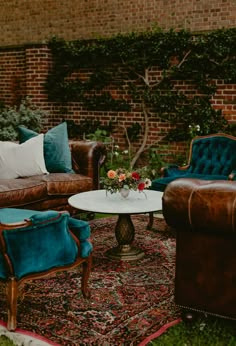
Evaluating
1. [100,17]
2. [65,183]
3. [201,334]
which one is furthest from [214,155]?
[100,17]

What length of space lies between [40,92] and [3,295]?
5.77 meters

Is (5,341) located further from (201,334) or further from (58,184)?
(58,184)

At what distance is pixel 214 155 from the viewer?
5.88 metres

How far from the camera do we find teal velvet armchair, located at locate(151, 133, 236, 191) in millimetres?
5719

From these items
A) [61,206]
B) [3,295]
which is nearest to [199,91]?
[61,206]

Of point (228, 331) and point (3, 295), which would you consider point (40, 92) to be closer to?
point (3, 295)

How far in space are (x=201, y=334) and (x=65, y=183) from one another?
2763 mm

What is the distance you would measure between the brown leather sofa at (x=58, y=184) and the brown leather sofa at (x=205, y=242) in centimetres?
224

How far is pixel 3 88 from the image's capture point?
9.63m

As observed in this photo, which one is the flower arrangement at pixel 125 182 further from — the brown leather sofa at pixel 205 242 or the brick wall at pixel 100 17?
the brick wall at pixel 100 17

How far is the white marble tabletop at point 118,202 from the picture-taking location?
4.15 meters

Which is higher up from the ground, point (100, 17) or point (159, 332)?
point (100, 17)

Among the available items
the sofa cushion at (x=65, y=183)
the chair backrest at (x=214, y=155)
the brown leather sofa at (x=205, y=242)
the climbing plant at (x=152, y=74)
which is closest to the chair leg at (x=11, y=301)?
the brown leather sofa at (x=205, y=242)

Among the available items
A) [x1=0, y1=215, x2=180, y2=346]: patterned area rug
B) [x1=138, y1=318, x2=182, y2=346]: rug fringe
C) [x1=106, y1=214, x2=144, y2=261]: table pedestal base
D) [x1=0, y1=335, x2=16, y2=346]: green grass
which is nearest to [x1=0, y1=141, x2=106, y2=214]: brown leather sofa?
[x1=0, y1=215, x2=180, y2=346]: patterned area rug
